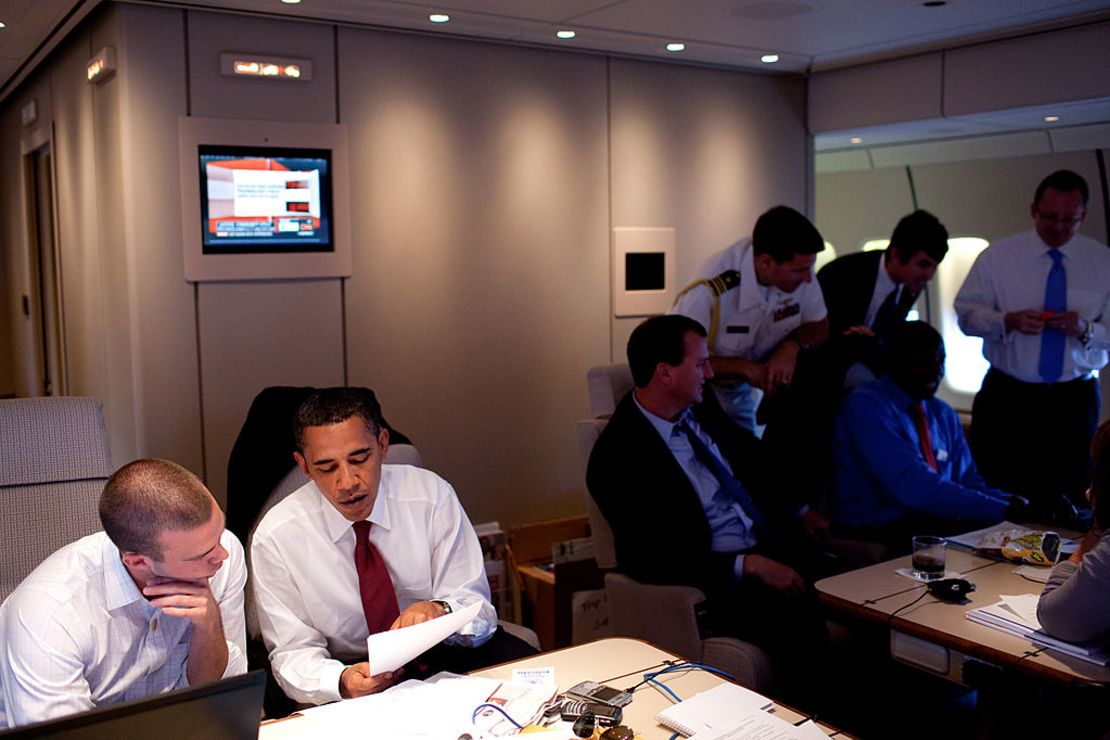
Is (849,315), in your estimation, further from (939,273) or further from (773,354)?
(939,273)

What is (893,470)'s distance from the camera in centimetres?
398

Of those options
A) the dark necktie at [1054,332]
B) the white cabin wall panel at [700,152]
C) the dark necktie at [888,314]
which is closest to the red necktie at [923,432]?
the dark necktie at [888,314]

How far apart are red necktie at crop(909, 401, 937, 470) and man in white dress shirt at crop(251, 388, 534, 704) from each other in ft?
6.83

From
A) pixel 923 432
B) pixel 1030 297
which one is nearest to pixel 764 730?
pixel 923 432

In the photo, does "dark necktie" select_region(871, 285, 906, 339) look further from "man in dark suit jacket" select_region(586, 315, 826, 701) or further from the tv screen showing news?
the tv screen showing news

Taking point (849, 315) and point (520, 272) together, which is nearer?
point (849, 315)

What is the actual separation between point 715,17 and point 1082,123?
278cm

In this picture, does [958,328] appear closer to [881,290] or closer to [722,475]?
[881,290]

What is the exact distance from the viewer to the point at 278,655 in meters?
2.66

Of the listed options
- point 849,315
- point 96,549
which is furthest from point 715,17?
point 96,549

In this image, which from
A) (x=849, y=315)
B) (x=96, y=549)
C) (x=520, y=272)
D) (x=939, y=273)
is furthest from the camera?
(x=939, y=273)

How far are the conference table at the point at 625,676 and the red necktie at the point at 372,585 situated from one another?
0.46 meters

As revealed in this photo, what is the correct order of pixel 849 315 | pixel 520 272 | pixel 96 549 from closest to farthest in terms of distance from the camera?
pixel 96 549, pixel 849 315, pixel 520 272

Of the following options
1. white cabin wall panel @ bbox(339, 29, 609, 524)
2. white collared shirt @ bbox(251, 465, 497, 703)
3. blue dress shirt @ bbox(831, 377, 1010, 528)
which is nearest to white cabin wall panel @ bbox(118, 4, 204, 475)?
white cabin wall panel @ bbox(339, 29, 609, 524)
